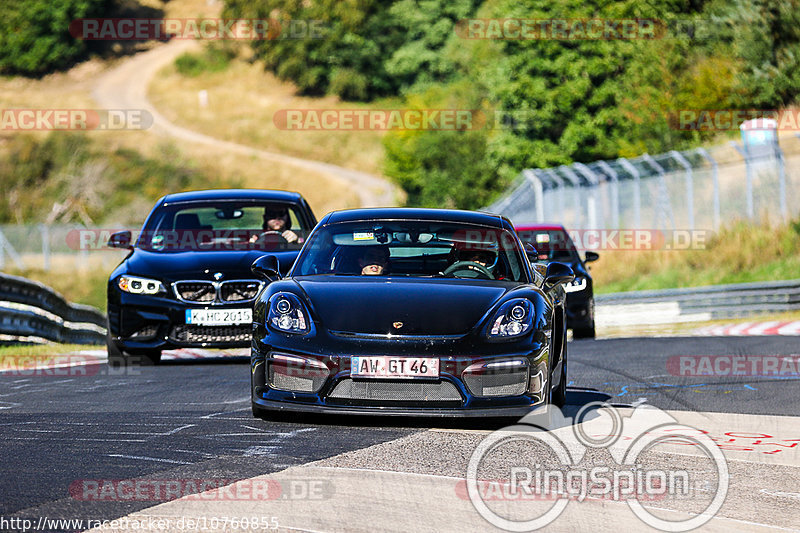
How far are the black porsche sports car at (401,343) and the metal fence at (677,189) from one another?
60.6 ft

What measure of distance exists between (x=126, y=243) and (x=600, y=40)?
3822 cm

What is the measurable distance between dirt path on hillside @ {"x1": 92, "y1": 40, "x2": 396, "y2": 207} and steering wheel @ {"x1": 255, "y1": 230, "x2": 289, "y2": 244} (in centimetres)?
5162

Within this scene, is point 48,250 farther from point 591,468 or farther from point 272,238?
point 591,468

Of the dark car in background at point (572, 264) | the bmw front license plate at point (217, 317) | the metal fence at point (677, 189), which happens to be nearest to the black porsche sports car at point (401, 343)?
the bmw front license plate at point (217, 317)

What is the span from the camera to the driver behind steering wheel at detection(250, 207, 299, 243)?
1295cm

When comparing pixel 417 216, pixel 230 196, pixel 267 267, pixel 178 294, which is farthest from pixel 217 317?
pixel 417 216

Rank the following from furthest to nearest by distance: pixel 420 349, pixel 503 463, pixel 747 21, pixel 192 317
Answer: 1. pixel 747 21
2. pixel 192 317
3. pixel 420 349
4. pixel 503 463

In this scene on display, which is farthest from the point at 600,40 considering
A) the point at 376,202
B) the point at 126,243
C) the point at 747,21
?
the point at 126,243

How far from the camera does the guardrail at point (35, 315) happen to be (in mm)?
15648

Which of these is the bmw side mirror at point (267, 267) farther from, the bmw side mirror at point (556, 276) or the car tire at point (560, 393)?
the car tire at point (560, 393)

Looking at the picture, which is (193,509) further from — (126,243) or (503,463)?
(126,243)

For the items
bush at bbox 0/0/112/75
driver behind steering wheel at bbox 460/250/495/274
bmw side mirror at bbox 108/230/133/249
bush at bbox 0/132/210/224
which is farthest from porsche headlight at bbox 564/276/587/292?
bush at bbox 0/0/112/75

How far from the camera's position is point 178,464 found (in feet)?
20.6

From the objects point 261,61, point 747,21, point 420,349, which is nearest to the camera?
point 420,349
